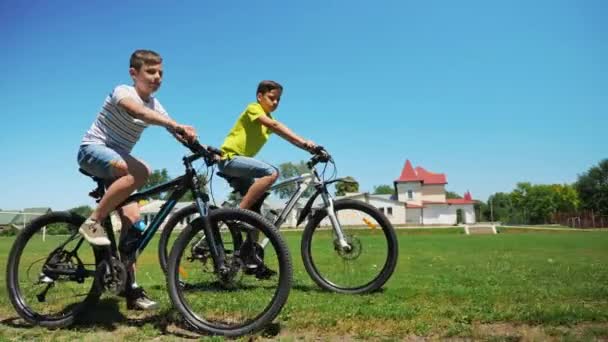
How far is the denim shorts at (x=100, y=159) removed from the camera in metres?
4.00

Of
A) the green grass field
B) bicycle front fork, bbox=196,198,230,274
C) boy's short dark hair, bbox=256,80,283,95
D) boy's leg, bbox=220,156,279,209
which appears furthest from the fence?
bicycle front fork, bbox=196,198,230,274

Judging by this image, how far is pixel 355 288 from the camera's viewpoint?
205 inches

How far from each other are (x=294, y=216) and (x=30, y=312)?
314 cm

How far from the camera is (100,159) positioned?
4.01 metres

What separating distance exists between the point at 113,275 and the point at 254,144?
2.39 m

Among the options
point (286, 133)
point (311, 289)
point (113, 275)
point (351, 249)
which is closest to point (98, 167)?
point (113, 275)

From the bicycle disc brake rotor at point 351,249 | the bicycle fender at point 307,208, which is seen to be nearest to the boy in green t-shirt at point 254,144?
the bicycle fender at point 307,208

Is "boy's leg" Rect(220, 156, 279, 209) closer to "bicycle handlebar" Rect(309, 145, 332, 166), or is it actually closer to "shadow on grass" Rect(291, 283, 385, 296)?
"bicycle handlebar" Rect(309, 145, 332, 166)

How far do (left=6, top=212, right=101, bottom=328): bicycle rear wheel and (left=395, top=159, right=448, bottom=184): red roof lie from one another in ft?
317

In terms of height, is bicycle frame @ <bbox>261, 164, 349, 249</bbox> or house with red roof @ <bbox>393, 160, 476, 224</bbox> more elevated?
house with red roof @ <bbox>393, 160, 476, 224</bbox>

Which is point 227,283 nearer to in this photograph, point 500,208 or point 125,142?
point 125,142

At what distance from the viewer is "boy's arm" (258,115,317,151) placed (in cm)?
554

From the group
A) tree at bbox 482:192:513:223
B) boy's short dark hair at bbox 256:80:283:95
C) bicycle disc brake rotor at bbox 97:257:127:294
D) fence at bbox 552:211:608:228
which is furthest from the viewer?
tree at bbox 482:192:513:223

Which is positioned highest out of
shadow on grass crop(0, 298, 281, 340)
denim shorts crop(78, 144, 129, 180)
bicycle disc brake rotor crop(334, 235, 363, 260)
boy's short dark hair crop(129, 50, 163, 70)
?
boy's short dark hair crop(129, 50, 163, 70)
